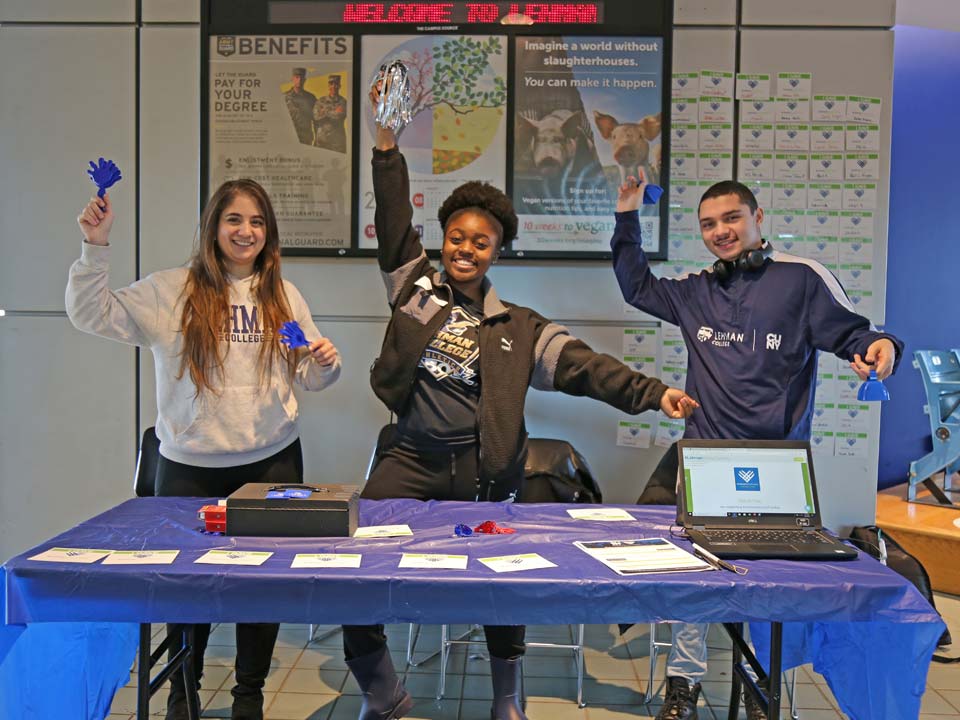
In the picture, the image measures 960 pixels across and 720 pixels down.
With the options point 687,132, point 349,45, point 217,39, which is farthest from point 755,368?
point 217,39

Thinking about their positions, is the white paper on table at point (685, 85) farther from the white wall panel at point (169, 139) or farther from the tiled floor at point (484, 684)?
the tiled floor at point (484, 684)

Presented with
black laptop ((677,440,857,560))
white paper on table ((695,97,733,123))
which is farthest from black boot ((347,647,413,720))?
white paper on table ((695,97,733,123))

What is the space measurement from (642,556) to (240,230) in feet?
5.06

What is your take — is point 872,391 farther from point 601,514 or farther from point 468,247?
point 468,247

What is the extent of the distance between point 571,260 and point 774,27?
1357mm

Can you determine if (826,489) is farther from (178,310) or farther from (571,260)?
(178,310)

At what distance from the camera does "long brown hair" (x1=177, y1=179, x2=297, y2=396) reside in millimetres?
2238

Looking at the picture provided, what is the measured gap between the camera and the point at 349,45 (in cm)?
334

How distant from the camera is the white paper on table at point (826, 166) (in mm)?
3301

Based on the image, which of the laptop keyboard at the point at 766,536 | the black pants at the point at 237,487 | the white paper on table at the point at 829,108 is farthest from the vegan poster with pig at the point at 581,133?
the laptop keyboard at the point at 766,536

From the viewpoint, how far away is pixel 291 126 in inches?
132

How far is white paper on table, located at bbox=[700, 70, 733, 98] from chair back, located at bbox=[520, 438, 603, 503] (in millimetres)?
1689

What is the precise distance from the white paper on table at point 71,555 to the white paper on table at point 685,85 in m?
2.87

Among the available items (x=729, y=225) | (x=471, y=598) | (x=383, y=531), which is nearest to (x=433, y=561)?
(x=471, y=598)
